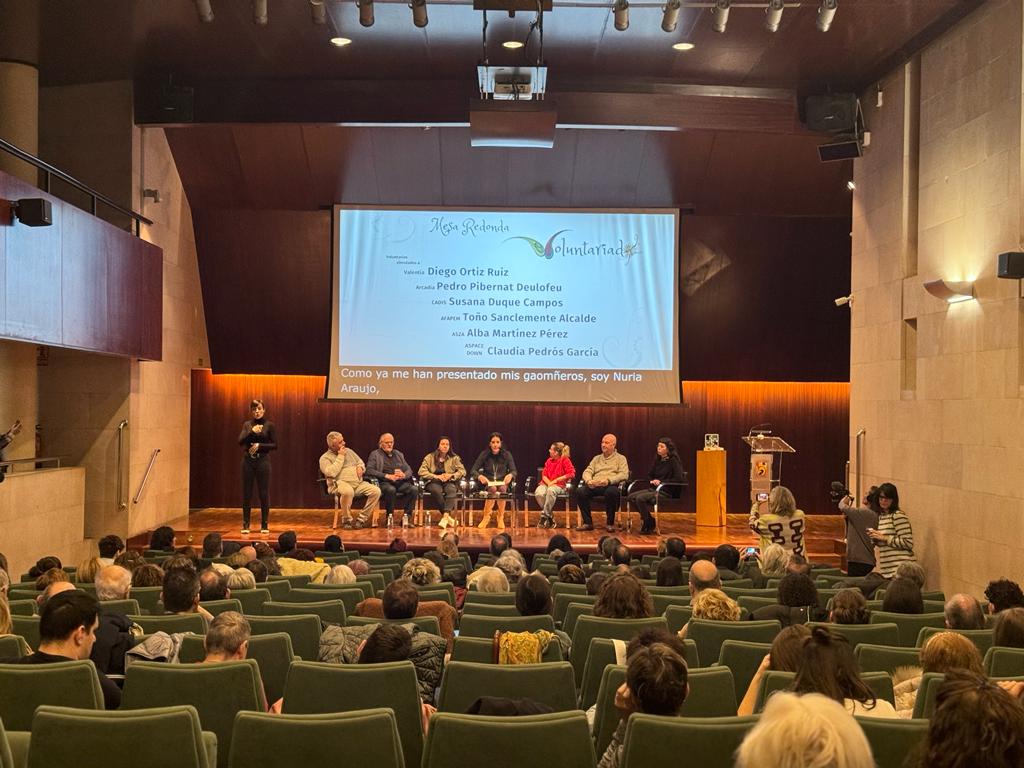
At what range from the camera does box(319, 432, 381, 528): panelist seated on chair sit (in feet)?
39.5

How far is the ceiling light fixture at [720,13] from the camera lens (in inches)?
324

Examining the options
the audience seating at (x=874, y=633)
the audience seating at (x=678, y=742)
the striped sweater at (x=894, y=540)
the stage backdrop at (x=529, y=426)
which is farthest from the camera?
the stage backdrop at (x=529, y=426)

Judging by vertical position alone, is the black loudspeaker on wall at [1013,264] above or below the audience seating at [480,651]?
above

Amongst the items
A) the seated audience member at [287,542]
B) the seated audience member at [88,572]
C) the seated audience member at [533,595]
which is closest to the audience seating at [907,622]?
the seated audience member at [533,595]

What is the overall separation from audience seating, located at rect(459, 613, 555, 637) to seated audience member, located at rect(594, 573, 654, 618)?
251 mm

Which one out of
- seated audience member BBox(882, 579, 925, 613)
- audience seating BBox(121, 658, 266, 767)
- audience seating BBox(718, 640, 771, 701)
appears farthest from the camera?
seated audience member BBox(882, 579, 925, 613)

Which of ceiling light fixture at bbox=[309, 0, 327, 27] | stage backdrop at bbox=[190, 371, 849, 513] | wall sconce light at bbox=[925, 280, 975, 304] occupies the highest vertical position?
ceiling light fixture at bbox=[309, 0, 327, 27]

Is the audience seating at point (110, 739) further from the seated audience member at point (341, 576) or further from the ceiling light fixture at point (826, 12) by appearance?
the ceiling light fixture at point (826, 12)

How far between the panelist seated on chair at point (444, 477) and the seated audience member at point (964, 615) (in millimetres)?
7692

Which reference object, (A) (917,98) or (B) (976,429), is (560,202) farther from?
(B) (976,429)

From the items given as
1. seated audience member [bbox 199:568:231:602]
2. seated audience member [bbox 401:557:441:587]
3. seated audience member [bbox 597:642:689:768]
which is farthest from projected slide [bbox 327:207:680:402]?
seated audience member [bbox 597:642:689:768]

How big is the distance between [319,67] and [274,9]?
1621 mm

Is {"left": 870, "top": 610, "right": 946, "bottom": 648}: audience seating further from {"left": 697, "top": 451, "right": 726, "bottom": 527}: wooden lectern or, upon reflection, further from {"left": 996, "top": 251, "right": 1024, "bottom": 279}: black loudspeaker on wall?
{"left": 697, "top": 451, "right": 726, "bottom": 527}: wooden lectern

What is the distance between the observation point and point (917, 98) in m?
9.94
